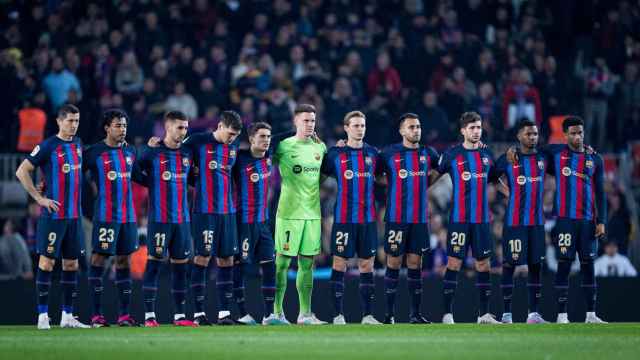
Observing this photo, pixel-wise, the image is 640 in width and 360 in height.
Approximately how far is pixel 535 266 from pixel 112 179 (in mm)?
4840

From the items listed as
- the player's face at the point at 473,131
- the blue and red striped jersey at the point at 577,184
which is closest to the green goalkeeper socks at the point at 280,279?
the player's face at the point at 473,131

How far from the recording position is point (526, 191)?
15.6 m

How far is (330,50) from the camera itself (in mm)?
23734

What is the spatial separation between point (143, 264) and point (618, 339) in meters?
8.25

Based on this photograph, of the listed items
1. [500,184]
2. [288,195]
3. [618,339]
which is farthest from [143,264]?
[618,339]

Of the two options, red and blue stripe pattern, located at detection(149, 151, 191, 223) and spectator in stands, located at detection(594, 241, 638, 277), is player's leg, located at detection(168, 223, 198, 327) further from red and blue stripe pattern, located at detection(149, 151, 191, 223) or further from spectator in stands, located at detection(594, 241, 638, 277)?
spectator in stands, located at detection(594, 241, 638, 277)

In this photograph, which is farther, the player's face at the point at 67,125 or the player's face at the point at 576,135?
the player's face at the point at 576,135

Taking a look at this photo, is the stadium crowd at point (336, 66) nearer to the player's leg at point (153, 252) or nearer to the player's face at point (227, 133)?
the player's face at point (227, 133)

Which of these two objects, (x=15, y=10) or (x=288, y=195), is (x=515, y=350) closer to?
(x=288, y=195)

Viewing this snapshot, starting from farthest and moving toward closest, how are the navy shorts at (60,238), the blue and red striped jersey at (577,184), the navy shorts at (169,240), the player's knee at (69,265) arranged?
the blue and red striped jersey at (577,184) → the navy shorts at (169,240) → the player's knee at (69,265) → the navy shorts at (60,238)

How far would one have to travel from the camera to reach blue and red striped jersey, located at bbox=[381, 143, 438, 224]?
15398 mm

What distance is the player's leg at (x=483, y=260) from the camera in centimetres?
1542

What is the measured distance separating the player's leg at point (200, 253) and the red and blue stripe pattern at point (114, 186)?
0.72 metres

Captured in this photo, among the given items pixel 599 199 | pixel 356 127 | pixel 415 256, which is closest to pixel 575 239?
pixel 599 199
